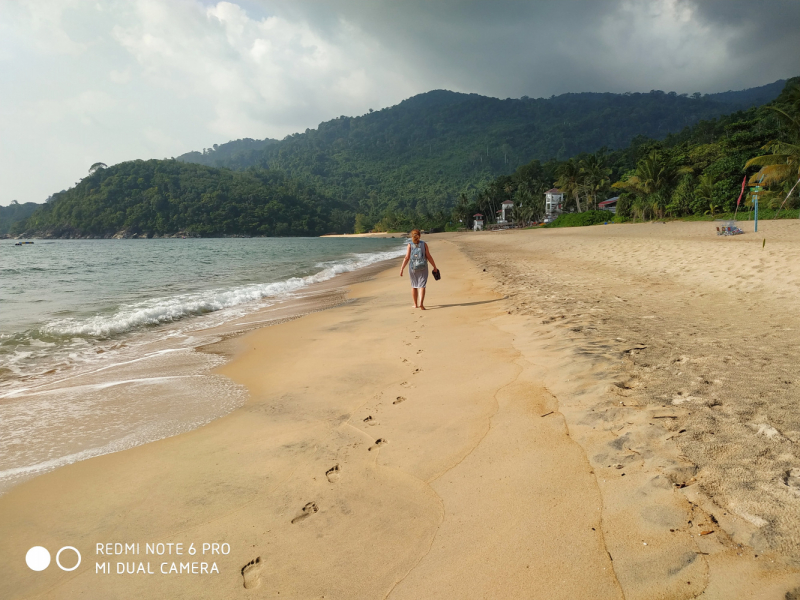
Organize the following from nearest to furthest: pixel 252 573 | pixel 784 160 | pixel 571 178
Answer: pixel 252 573
pixel 784 160
pixel 571 178

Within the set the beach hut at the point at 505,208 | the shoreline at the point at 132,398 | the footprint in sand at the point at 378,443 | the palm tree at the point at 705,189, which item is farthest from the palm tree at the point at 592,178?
the footprint in sand at the point at 378,443

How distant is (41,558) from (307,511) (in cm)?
154

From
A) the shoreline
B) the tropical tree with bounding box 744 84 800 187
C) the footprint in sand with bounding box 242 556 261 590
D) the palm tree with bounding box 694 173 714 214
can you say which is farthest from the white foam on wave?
the palm tree with bounding box 694 173 714 214

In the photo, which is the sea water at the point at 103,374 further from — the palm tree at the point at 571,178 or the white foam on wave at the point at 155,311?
the palm tree at the point at 571,178

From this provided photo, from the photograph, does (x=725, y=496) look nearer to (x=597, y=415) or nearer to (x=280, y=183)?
(x=597, y=415)

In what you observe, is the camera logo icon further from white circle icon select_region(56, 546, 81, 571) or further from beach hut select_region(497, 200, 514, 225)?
beach hut select_region(497, 200, 514, 225)

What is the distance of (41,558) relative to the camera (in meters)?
2.43

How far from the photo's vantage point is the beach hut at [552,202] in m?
81.0

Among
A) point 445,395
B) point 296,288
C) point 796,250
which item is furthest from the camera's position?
point 296,288

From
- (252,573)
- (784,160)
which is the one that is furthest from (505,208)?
(252,573)

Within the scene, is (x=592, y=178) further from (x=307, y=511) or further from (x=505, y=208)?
(x=307, y=511)

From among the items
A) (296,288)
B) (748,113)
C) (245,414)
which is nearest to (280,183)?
(748,113)

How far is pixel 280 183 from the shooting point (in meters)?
169

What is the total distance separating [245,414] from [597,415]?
126 inches
